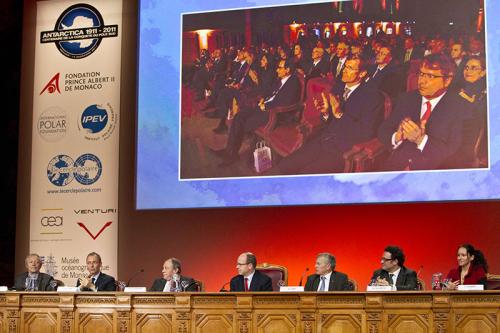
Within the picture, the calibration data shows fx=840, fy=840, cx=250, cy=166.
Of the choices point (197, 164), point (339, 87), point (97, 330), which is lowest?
point (97, 330)

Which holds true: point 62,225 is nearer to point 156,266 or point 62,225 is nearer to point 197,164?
point 156,266

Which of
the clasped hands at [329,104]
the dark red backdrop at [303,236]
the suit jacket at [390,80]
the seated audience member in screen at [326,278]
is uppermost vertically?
the suit jacket at [390,80]

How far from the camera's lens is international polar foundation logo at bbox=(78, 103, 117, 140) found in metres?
9.95

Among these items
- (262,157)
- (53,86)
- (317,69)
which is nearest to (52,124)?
(53,86)

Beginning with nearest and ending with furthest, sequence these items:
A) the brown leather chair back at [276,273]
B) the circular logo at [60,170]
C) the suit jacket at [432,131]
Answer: the brown leather chair back at [276,273]
the suit jacket at [432,131]
the circular logo at [60,170]

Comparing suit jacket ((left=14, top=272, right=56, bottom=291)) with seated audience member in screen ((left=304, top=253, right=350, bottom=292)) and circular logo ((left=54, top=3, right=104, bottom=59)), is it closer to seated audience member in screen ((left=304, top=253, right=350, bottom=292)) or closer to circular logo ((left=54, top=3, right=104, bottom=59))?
seated audience member in screen ((left=304, top=253, right=350, bottom=292))

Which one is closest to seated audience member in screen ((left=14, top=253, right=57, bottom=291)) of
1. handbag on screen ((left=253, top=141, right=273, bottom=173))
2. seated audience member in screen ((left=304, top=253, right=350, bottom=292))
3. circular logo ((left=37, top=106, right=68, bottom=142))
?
circular logo ((left=37, top=106, right=68, bottom=142))

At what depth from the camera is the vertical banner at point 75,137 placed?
32.4 feet

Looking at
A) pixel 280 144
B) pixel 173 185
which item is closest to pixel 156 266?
pixel 173 185

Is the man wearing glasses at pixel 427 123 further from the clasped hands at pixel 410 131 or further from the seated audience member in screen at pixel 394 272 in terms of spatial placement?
the seated audience member in screen at pixel 394 272

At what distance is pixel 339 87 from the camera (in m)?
8.62

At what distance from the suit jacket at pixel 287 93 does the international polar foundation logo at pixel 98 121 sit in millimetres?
2163

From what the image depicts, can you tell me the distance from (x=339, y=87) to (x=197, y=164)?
172 centimetres

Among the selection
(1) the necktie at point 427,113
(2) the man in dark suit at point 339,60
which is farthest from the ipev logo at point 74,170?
(1) the necktie at point 427,113
